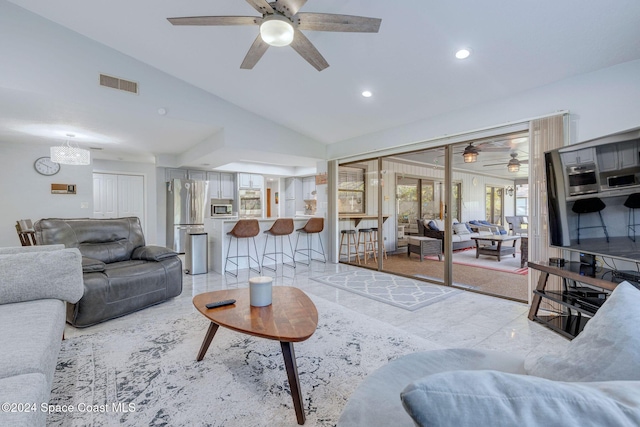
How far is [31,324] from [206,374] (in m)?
1.02

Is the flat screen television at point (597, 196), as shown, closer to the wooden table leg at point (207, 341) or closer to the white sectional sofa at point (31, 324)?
the wooden table leg at point (207, 341)

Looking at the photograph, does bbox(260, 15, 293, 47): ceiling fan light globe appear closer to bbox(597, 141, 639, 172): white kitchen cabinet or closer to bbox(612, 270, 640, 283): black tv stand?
bbox(597, 141, 639, 172): white kitchen cabinet

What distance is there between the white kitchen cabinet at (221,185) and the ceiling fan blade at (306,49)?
18.0 ft

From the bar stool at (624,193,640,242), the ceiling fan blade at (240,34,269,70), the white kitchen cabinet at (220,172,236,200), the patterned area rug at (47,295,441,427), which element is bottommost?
the patterned area rug at (47,295,441,427)

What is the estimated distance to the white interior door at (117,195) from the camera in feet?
22.2

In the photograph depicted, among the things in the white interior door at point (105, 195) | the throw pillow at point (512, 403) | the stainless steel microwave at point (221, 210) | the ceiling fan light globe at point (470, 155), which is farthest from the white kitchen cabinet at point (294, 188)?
the throw pillow at point (512, 403)

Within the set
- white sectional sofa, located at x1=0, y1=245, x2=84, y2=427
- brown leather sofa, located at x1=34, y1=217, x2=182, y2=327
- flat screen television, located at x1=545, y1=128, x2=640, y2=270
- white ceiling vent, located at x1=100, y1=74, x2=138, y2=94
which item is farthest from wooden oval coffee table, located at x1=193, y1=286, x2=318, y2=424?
white ceiling vent, located at x1=100, y1=74, x2=138, y2=94

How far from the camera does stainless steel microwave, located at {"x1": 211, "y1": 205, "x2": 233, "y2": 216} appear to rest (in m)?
7.34

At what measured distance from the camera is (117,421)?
59.6 inches

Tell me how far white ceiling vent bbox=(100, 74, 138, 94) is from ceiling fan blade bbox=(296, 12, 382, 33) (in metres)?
2.92

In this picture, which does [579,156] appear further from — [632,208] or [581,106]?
[581,106]

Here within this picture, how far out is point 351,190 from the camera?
6453 mm

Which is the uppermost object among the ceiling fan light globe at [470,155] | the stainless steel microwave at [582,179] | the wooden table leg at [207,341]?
the ceiling fan light globe at [470,155]

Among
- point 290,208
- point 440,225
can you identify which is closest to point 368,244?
point 440,225
